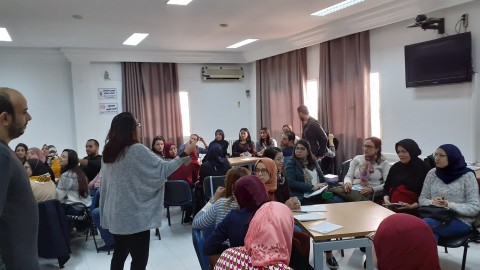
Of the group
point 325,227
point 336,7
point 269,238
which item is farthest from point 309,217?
point 336,7

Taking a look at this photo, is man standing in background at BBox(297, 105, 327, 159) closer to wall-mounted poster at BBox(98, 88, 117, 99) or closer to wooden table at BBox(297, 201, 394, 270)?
wooden table at BBox(297, 201, 394, 270)

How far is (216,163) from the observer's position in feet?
15.9

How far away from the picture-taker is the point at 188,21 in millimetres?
5691

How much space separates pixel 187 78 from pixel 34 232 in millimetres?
7843

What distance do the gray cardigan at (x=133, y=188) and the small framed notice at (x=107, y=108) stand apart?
6.13 metres

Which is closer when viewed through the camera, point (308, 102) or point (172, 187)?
point (172, 187)

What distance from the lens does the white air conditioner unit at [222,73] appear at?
9.12 metres

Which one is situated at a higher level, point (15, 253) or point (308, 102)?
point (308, 102)

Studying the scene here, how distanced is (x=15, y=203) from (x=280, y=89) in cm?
728

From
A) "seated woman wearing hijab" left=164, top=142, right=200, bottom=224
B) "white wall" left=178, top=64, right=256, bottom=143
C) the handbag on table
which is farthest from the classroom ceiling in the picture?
the handbag on table

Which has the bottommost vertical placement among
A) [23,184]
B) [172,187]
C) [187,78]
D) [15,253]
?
[172,187]

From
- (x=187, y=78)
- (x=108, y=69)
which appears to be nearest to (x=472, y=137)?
(x=187, y=78)

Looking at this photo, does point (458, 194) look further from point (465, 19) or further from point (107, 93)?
point (107, 93)

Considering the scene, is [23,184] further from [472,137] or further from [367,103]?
[367,103]
